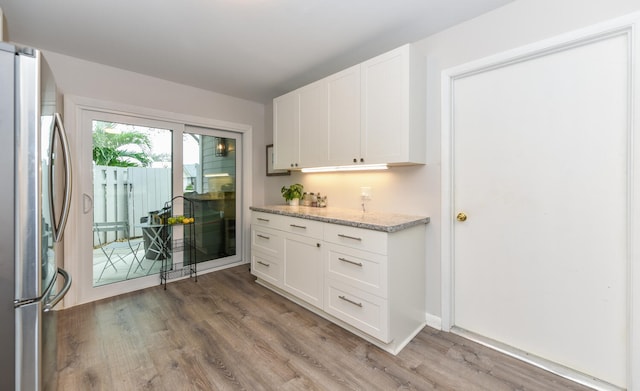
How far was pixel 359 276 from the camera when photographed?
209cm

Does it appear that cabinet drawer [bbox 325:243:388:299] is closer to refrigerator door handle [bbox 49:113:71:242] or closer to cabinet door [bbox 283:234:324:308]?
cabinet door [bbox 283:234:324:308]

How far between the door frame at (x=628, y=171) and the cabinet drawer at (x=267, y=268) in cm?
155

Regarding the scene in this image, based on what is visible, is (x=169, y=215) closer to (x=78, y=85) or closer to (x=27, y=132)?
(x=78, y=85)

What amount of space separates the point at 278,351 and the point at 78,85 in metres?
3.03

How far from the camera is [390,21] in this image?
2.04 metres

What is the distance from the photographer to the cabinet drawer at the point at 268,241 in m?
2.83

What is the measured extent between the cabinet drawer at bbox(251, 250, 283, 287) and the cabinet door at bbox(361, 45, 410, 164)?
4.75 feet

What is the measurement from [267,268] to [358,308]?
4.10ft

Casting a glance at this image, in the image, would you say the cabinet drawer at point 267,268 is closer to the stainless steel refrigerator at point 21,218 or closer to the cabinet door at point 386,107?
the cabinet door at point 386,107

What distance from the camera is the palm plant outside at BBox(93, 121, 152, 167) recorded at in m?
A: 2.81

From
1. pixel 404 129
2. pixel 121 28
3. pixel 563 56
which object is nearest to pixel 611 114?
pixel 563 56

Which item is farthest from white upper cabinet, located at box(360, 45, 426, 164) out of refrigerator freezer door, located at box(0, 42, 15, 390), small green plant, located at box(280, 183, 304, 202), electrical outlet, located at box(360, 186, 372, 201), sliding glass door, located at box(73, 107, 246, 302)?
sliding glass door, located at box(73, 107, 246, 302)

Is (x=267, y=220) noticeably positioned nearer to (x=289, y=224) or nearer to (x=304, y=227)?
(x=289, y=224)

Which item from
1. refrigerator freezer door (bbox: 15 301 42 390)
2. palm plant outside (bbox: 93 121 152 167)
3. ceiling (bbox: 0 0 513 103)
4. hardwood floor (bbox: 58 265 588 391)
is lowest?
hardwood floor (bbox: 58 265 588 391)
